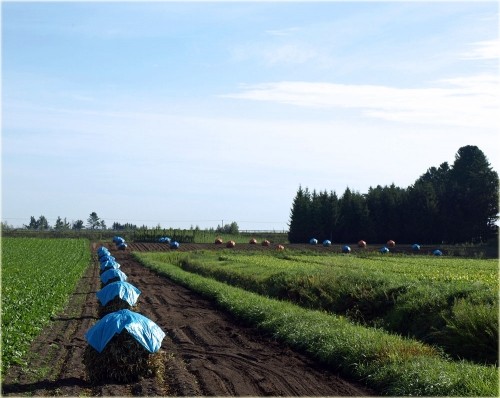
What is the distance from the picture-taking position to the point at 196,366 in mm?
13258

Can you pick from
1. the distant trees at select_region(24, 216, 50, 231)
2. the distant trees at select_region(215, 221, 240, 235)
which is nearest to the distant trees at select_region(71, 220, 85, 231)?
the distant trees at select_region(24, 216, 50, 231)

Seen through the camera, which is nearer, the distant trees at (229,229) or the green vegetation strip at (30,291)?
the green vegetation strip at (30,291)

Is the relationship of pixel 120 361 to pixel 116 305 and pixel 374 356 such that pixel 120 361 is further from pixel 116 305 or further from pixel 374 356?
pixel 116 305

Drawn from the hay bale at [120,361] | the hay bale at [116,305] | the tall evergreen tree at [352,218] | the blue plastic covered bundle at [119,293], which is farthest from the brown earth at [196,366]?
the tall evergreen tree at [352,218]

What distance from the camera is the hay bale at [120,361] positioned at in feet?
38.9

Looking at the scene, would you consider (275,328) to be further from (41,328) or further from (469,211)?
(469,211)

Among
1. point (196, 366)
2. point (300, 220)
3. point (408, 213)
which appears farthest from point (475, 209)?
point (196, 366)

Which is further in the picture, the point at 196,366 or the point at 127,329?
the point at 196,366

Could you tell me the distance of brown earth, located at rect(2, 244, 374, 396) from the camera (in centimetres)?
1138

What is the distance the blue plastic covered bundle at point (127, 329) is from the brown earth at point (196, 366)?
67 cm

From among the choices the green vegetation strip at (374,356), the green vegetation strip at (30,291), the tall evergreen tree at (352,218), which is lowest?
the green vegetation strip at (374,356)

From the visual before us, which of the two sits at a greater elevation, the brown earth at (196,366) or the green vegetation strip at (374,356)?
the green vegetation strip at (374,356)

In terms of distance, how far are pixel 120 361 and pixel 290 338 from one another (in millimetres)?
5197

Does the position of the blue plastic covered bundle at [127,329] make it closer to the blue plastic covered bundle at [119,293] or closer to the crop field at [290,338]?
the crop field at [290,338]
